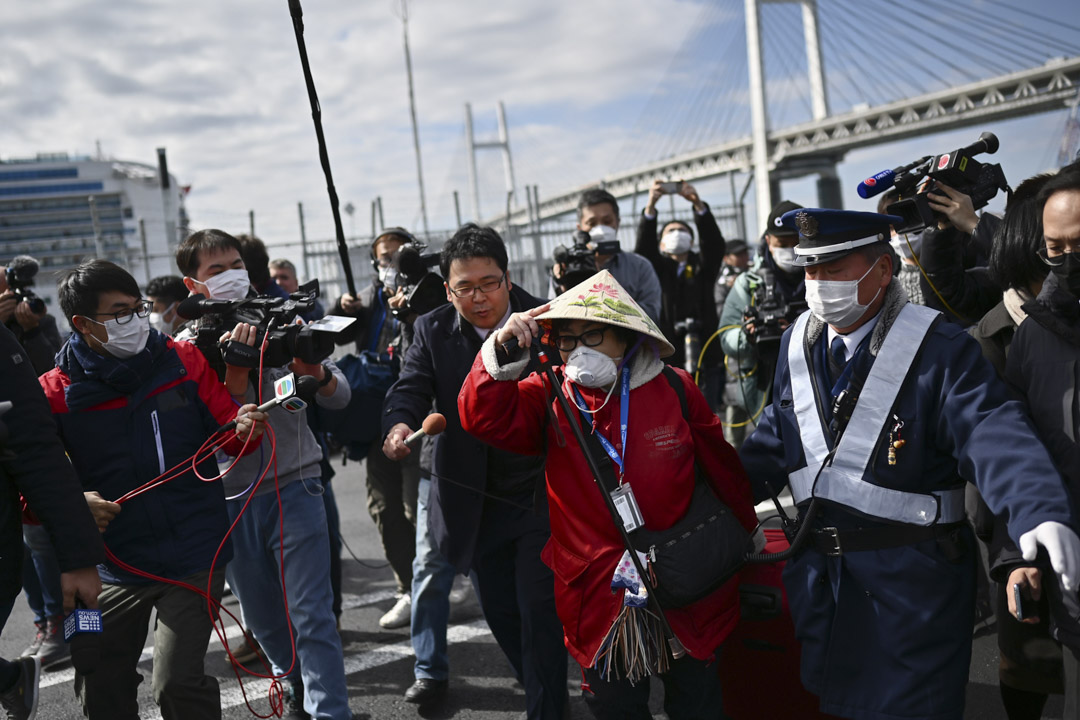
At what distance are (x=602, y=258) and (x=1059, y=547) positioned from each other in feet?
12.7

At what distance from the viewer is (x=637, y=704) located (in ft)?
9.15

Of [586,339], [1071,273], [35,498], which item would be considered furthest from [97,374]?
[1071,273]

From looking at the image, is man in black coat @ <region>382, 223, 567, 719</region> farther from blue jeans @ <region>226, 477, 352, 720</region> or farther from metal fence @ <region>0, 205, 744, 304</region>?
metal fence @ <region>0, 205, 744, 304</region>

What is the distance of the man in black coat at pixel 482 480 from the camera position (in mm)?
3322

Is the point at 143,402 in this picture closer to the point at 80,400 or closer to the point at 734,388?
the point at 80,400

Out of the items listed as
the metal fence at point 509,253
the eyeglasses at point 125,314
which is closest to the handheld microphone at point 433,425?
the eyeglasses at point 125,314

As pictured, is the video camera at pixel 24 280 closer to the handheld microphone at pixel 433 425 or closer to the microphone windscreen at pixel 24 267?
the microphone windscreen at pixel 24 267

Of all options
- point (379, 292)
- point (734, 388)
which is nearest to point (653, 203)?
point (734, 388)

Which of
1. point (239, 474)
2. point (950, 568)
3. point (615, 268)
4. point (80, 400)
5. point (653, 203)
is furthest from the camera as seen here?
point (653, 203)

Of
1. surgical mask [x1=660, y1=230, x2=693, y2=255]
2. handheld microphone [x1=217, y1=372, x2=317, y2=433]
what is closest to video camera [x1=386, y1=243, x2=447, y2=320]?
handheld microphone [x1=217, y1=372, x2=317, y2=433]

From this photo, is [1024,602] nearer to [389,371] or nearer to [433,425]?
[433,425]

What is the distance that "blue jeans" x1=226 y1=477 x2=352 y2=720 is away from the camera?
3.48m

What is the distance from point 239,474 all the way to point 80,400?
0.84m

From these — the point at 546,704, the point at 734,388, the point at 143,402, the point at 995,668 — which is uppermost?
the point at 143,402
